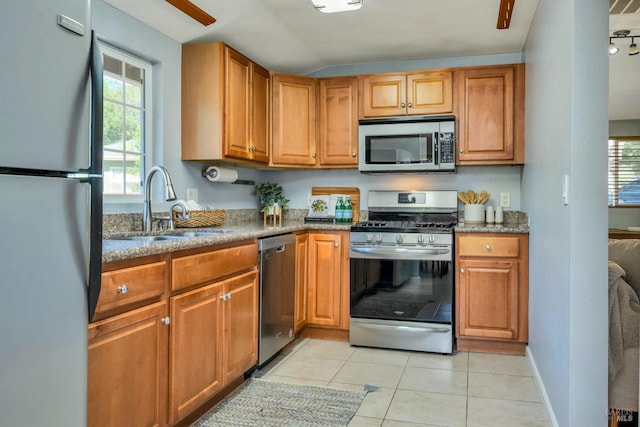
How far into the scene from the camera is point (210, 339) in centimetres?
236

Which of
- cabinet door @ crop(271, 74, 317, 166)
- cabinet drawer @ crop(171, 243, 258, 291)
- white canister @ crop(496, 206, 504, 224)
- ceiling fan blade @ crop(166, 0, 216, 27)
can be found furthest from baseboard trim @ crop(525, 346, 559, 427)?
ceiling fan blade @ crop(166, 0, 216, 27)

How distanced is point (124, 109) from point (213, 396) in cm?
172

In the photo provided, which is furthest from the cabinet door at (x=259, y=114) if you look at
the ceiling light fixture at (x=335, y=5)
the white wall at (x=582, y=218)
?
the white wall at (x=582, y=218)

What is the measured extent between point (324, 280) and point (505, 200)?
5.33ft

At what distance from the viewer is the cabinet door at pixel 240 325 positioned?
8.27 ft

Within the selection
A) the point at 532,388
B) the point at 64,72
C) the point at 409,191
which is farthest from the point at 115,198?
the point at 532,388

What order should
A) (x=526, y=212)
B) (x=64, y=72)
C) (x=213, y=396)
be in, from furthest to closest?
1. (x=526, y=212)
2. (x=213, y=396)
3. (x=64, y=72)

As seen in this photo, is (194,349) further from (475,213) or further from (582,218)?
(475,213)

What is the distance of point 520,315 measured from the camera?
3328 millimetres

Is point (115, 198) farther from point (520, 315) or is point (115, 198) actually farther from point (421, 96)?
point (520, 315)

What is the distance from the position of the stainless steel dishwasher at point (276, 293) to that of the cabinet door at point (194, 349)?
53cm

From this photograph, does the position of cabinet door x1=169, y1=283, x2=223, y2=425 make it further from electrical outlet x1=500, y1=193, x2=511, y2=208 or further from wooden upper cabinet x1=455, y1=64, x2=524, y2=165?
electrical outlet x1=500, y1=193, x2=511, y2=208

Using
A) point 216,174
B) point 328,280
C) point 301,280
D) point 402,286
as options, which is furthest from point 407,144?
A: point 216,174

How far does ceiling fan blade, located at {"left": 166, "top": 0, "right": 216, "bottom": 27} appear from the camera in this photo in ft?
8.86
